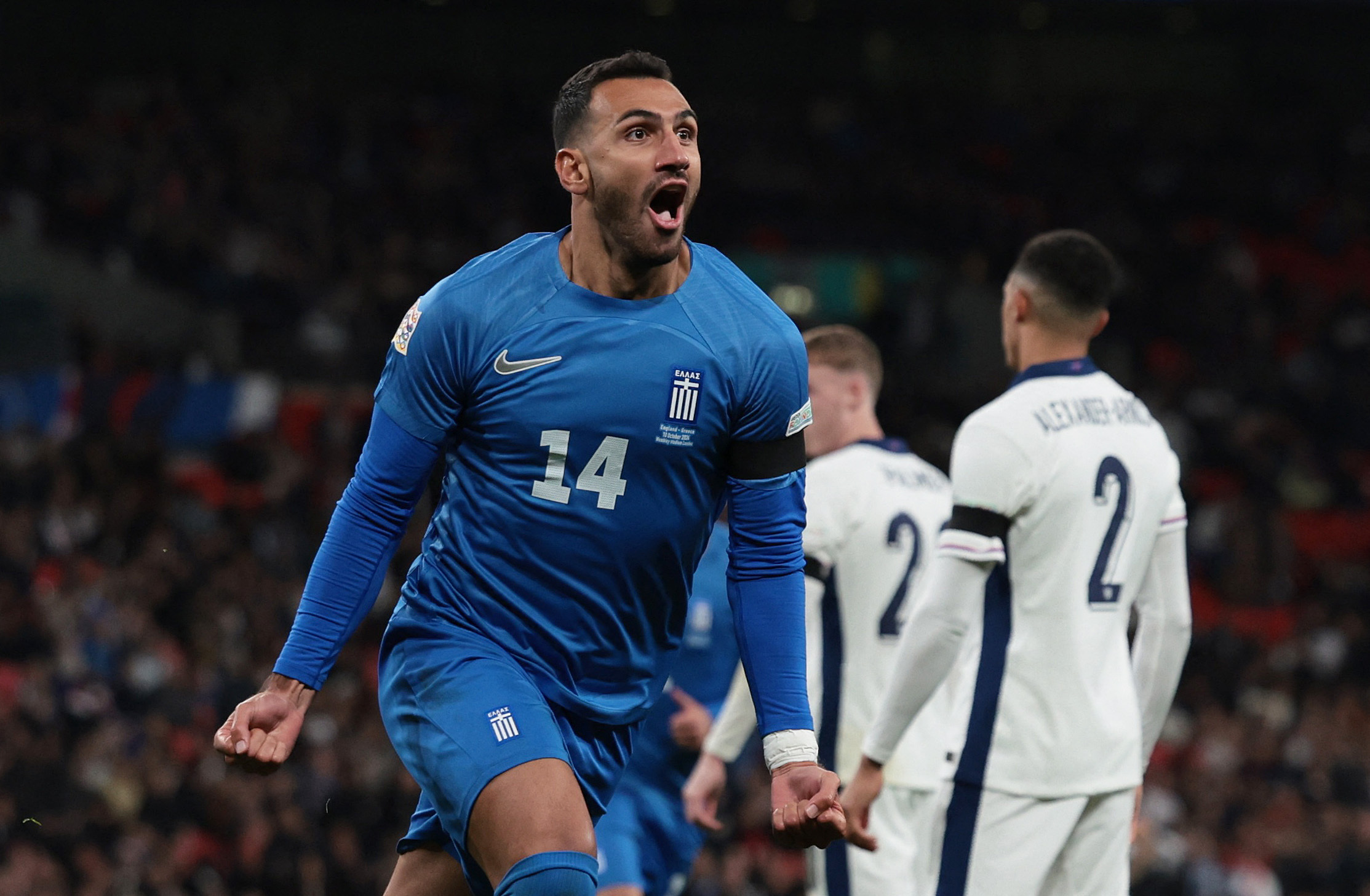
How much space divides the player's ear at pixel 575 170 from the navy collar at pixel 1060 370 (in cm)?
165

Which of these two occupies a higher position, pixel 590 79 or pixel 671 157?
pixel 590 79

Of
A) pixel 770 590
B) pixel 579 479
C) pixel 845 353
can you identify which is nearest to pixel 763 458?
pixel 770 590

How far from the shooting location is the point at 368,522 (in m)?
3.58

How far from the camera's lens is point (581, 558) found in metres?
3.58

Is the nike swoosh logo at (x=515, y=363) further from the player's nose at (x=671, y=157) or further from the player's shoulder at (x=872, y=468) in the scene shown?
the player's shoulder at (x=872, y=468)

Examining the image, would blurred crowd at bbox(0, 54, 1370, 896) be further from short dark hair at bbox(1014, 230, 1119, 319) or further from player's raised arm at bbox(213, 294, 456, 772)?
player's raised arm at bbox(213, 294, 456, 772)

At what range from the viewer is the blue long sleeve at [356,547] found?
354 cm

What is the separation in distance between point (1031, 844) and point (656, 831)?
6.47 feet

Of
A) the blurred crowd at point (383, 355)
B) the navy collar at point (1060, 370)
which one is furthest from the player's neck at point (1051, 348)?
the blurred crowd at point (383, 355)

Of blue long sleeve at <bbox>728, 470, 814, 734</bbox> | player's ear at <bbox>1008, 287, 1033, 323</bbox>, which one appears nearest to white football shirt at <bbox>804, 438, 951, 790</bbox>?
player's ear at <bbox>1008, 287, 1033, 323</bbox>

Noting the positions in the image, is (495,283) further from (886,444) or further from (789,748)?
(886,444)

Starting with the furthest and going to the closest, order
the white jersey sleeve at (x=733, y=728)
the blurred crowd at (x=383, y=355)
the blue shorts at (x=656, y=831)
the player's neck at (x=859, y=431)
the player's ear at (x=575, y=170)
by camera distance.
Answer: the blurred crowd at (x=383, y=355) < the player's neck at (x=859, y=431) < the blue shorts at (x=656, y=831) < the white jersey sleeve at (x=733, y=728) < the player's ear at (x=575, y=170)

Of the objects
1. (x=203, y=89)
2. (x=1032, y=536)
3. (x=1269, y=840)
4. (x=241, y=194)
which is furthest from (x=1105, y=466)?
(x=203, y=89)

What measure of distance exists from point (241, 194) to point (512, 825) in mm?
15997
